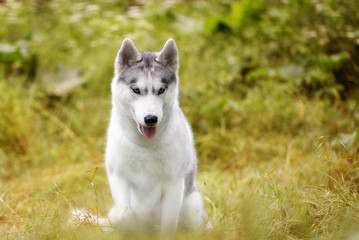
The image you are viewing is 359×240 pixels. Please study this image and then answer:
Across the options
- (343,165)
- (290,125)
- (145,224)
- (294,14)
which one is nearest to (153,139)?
(145,224)

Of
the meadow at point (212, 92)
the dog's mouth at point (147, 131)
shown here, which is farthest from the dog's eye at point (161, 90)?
the meadow at point (212, 92)

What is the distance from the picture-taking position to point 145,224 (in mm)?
3316

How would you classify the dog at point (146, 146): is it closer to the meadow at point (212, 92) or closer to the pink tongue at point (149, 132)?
the pink tongue at point (149, 132)

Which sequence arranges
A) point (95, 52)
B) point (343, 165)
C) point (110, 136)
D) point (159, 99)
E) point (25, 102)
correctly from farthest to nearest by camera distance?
point (95, 52), point (25, 102), point (343, 165), point (110, 136), point (159, 99)

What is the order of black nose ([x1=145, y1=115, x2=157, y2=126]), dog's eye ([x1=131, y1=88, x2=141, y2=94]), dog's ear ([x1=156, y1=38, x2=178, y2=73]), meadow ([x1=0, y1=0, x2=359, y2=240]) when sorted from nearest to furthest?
black nose ([x1=145, y1=115, x2=157, y2=126])
dog's eye ([x1=131, y1=88, x2=141, y2=94])
dog's ear ([x1=156, y1=38, x2=178, y2=73])
meadow ([x1=0, y1=0, x2=359, y2=240])

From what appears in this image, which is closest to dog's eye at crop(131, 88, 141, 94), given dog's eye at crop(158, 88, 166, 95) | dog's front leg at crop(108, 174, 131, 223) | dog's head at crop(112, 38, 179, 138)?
dog's head at crop(112, 38, 179, 138)

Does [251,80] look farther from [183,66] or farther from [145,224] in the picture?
[145,224]

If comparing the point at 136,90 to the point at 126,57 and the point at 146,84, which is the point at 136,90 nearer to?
the point at 146,84

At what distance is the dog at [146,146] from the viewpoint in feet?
10.4

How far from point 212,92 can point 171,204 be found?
115 inches

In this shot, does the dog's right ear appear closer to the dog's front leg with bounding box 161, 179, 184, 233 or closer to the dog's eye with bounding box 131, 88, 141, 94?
the dog's eye with bounding box 131, 88, 141, 94

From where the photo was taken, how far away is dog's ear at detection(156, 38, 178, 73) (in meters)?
3.27

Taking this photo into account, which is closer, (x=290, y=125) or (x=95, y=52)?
(x=290, y=125)

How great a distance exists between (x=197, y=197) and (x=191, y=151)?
14.2 inches
